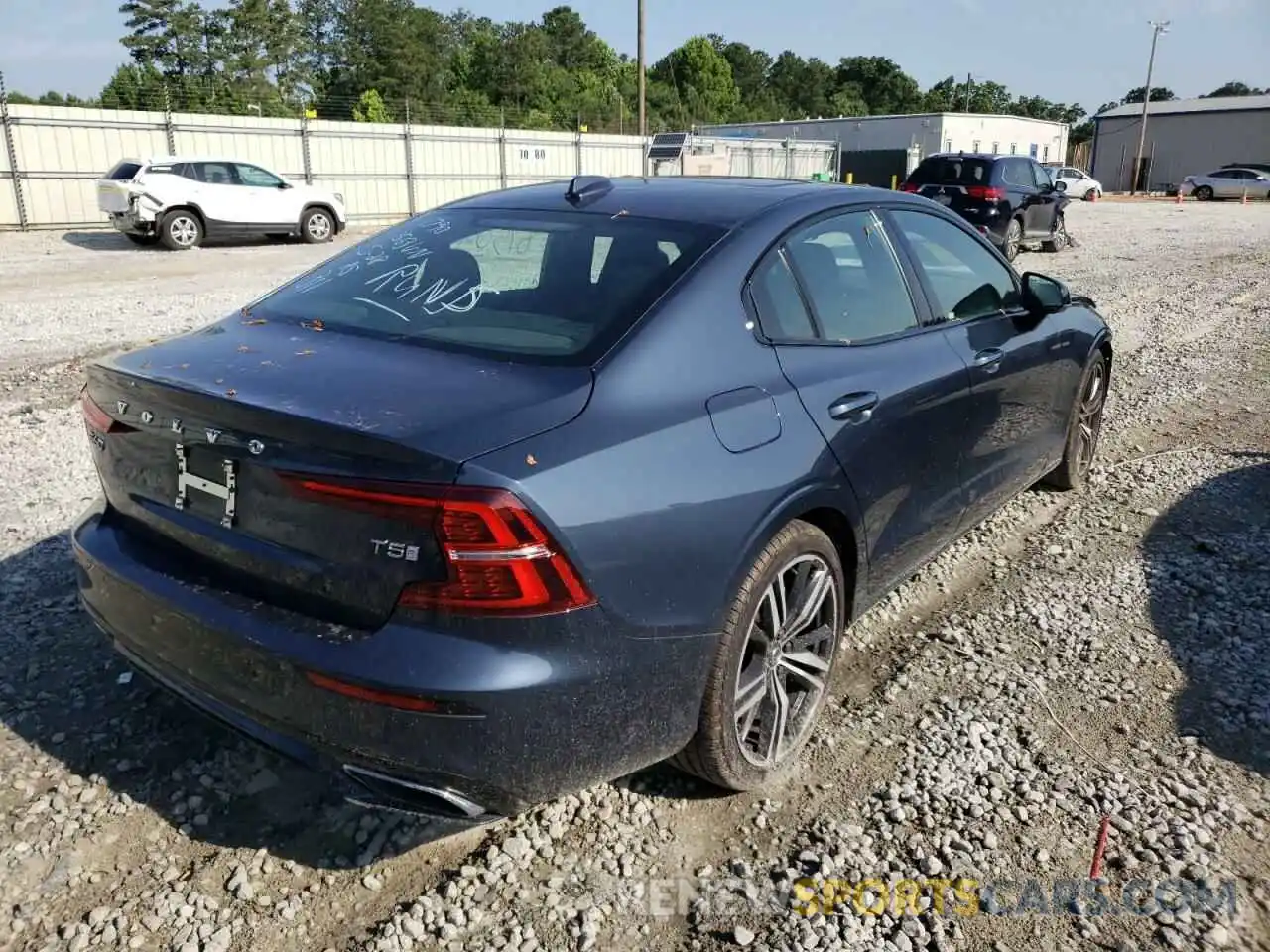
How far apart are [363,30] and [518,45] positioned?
37.0 ft

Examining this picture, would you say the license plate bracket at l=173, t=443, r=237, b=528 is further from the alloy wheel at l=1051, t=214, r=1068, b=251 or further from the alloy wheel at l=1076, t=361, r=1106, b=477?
the alloy wheel at l=1051, t=214, r=1068, b=251

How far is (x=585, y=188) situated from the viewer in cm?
332

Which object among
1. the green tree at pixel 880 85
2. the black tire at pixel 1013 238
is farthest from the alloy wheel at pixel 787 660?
the green tree at pixel 880 85

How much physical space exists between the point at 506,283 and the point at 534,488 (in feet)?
3.63

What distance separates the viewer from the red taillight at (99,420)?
2.64 metres

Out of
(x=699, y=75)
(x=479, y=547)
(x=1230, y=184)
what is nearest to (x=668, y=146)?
(x=479, y=547)

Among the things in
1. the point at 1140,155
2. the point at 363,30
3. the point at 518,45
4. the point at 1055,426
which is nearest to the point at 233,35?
the point at 363,30

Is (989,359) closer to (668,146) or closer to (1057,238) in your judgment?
(1057,238)

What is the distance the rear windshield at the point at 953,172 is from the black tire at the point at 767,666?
15.5 metres

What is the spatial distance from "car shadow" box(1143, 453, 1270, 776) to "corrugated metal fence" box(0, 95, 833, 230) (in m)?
17.2

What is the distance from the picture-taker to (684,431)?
2.41 m

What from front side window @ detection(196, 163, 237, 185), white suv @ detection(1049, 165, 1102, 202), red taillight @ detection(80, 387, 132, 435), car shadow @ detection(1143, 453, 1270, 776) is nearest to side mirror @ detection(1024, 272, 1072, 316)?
car shadow @ detection(1143, 453, 1270, 776)

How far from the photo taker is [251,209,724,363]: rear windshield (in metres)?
2.64

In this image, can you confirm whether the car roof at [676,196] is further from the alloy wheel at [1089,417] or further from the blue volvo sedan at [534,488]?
the alloy wheel at [1089,417]
